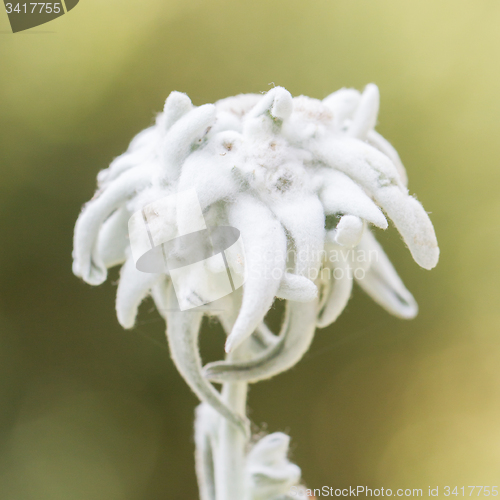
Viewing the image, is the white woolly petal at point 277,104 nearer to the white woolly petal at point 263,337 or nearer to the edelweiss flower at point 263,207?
the edelweiss flower at point 263,207

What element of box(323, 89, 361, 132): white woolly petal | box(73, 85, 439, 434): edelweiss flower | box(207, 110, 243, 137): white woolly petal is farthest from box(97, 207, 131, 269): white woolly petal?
box(323, 89, 361, 132): white woolly petal

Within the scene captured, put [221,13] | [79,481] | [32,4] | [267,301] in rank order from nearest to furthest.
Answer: [267,301] → [32,4] → [221,13] → [79,481]

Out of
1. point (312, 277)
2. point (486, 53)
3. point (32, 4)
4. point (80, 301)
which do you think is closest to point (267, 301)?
point (312, 277)

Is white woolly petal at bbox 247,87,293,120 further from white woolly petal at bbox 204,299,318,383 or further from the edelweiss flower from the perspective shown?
white woolly petal at bbox 204,299,318,383

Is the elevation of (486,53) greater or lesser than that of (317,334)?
greater

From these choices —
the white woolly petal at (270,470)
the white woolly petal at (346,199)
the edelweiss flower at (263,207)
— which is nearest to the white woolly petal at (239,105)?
the edelweiss flower at (263,207)

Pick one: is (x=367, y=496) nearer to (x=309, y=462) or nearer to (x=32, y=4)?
(x=309, y=462)

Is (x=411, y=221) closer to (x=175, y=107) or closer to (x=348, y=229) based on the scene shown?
(x=348, y=229)
